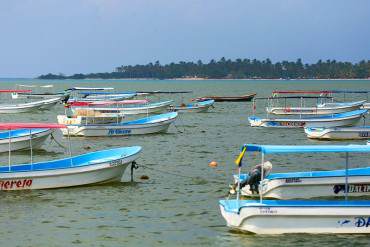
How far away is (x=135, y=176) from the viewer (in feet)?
83.3

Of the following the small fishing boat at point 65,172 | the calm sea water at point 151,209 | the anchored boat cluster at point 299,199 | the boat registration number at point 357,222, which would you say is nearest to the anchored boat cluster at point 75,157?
the small fishing boat at point 65,172

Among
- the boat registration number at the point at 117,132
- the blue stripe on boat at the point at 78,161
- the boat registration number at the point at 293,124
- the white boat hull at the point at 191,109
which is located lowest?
the white boat hull at the point at 191,109

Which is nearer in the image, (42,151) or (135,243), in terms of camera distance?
(135,243)

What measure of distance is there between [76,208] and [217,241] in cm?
530

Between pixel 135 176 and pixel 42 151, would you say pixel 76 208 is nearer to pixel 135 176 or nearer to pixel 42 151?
pixel 135 176

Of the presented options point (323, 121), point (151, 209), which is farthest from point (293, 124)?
point (151, 209)

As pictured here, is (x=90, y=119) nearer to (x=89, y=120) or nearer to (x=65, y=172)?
(x=89, y=120)

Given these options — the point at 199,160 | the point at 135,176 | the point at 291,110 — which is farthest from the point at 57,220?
the point at 291,110

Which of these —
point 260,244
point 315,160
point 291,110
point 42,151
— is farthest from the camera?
point 291,110

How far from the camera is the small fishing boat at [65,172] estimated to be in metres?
21.5

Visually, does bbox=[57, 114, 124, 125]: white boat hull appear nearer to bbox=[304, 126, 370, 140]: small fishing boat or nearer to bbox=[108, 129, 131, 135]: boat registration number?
bbox=[108, 129, 131, 135]: boat registration number

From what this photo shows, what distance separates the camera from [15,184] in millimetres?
21531

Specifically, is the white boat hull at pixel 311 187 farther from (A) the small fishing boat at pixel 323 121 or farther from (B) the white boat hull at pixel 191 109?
(B) the white boat hull at pixel 191 109

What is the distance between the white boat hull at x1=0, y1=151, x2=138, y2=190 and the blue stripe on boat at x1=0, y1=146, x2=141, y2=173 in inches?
5.8
